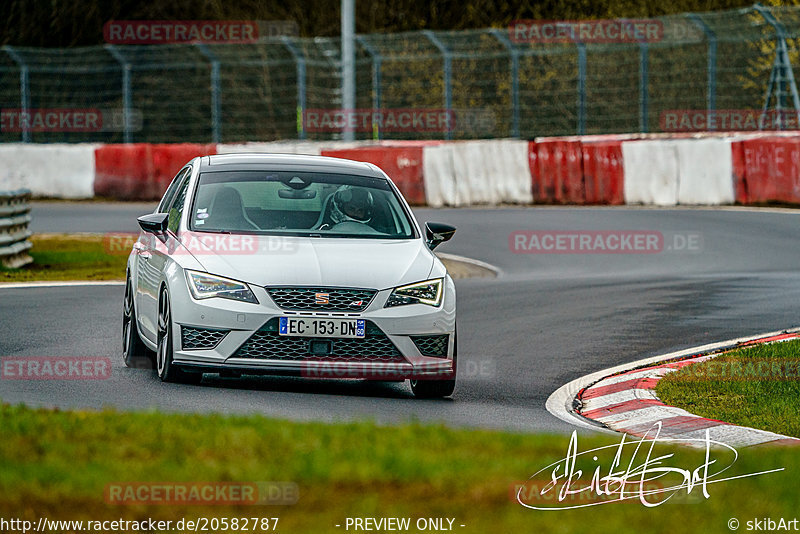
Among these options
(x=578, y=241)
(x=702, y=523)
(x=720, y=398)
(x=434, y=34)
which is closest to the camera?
(x=702, y=523)

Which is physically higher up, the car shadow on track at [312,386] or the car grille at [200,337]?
the car grille at [200,337]

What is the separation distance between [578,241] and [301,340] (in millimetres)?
12179

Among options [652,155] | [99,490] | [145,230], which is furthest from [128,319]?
[652,155]

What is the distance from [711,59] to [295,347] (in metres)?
20.8

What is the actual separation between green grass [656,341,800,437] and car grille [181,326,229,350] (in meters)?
2.90

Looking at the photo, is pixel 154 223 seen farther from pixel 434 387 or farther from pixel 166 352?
pixel 434 387

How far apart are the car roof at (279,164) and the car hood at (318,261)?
929 millimetres

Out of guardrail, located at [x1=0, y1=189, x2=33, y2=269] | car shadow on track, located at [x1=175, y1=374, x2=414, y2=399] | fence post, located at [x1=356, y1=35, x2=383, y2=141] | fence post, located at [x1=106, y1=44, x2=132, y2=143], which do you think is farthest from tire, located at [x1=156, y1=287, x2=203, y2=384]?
fence post, located at [x1=106, y1=44, x2=132, y2=143]

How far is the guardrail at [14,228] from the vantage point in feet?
60.5

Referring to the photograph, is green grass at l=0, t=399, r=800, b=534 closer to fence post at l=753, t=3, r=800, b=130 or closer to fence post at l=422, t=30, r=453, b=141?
fence post at l=753, t=3, r=800, b=130

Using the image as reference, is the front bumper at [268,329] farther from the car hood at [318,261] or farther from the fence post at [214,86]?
the fence post at [214,86]

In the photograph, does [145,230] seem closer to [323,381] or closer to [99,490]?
[323,381]

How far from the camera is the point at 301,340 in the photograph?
931 centimetres

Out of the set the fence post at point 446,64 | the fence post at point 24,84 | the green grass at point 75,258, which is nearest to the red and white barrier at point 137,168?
the fence post at point 24,84
